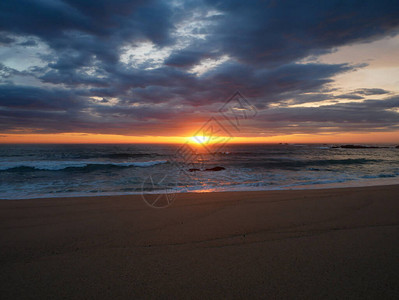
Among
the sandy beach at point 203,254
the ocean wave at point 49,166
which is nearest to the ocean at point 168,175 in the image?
the ocean wave at point 49,166

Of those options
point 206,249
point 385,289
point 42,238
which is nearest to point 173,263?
point 206,249

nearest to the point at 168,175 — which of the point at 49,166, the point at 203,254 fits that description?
the point at 203,254

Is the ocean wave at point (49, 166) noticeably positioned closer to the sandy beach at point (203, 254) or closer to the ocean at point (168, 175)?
the ocean at point (168, 175)

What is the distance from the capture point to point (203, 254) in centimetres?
279

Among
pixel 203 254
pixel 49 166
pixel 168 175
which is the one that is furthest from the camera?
pixel 49 166

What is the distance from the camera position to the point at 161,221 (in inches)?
166

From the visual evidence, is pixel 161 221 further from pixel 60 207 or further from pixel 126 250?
pixel 60 207

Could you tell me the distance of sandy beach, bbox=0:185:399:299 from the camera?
210cm

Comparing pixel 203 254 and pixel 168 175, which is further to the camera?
pixel 168 175

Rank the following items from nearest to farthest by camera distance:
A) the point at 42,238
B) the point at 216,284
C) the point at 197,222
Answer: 1. the point at 216,284
2. the point at 42,238
3. the point at 197,222

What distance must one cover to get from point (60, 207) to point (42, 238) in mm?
2380

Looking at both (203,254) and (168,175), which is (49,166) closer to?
(168,175)

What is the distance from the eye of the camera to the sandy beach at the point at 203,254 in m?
2.10

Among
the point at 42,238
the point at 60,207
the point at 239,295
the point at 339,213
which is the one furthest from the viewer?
the point at 60,207
